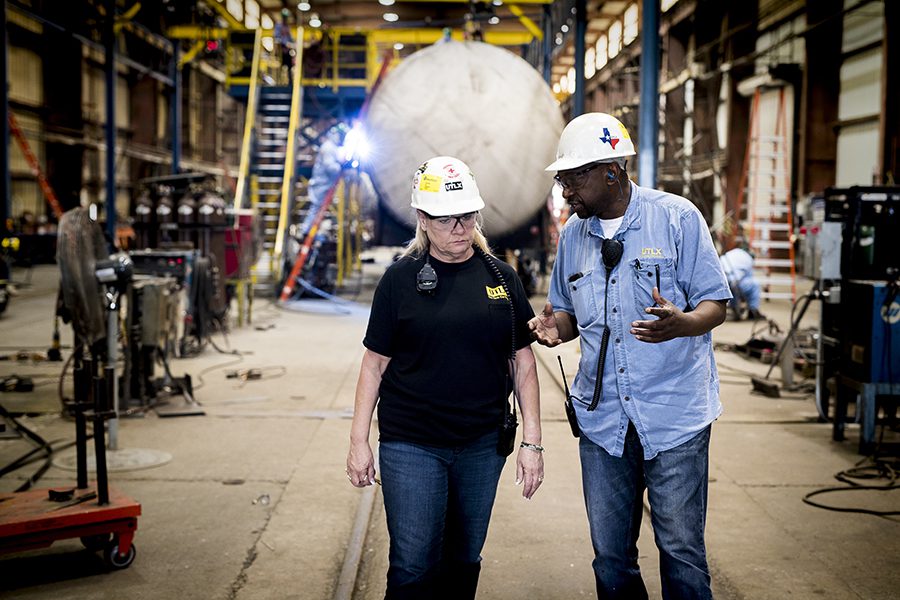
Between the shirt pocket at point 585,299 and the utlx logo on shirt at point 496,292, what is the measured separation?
27cm

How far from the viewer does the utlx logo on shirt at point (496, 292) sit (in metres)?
3.03

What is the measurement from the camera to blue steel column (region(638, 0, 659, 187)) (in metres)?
9.66

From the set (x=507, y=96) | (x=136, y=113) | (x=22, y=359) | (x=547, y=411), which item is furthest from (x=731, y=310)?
(x=136, y=113)

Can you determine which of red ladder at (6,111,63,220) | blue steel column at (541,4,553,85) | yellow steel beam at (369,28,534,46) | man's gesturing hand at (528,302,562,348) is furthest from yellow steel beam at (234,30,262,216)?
man's gesturing hand at (528,302,562,348)

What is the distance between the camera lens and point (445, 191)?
2.94 meters

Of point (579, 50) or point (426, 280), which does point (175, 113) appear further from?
point (426, 280)

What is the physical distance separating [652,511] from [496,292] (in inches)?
36.8

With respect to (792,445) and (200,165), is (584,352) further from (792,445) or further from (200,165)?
(200,165)

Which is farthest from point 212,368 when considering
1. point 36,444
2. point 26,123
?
point 26,123

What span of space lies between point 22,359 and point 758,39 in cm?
2319

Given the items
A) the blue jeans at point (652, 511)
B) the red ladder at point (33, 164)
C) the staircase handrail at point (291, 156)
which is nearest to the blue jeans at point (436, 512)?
the blue jeans at point (652, 511)

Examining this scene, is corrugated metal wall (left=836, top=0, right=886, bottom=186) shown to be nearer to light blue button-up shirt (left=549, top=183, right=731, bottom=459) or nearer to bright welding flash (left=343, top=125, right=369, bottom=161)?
bright welding flash (left=343, top=125, right=369, bottom=161)

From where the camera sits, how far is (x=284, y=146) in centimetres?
2009

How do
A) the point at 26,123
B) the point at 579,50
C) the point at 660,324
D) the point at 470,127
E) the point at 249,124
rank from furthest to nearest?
the point at 26,123 → the point at 249,124 → the point at 579,50 → the point at 470,127 → the point at 660,324
